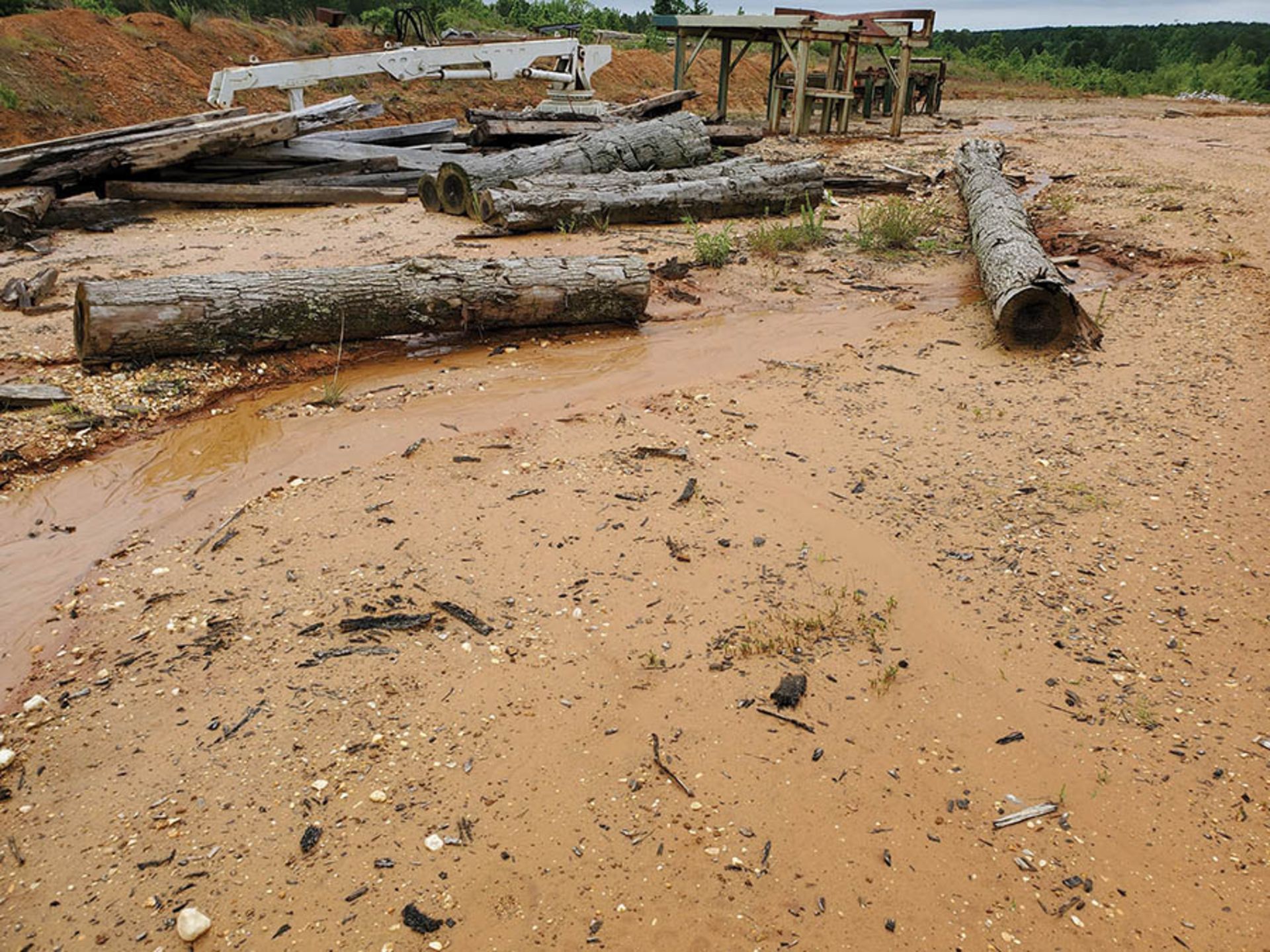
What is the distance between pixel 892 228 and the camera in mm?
9875

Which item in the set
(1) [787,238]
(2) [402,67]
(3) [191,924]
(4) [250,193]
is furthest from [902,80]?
(3) [191,924]

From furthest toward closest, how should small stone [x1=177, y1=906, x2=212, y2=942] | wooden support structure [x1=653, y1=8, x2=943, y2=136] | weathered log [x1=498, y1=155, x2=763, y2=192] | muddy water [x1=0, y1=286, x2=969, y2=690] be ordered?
wooden support structure [x1=653, y1=8, x2=943, y2=136] → weathered log [x1=498, y1=155, x2=763, y2=192] → muddy water [x1=0, y1=286, x2=969, y2=690] → small stone [x1=177, y1=906, x2=212, y2=942]

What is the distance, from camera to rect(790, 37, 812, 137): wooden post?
58.5ft

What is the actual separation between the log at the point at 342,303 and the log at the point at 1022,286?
9.96 feet

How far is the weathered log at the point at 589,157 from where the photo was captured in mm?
11086

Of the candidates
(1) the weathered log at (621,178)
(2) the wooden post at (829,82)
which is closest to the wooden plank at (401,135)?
(1) the weathered log at (621,178)

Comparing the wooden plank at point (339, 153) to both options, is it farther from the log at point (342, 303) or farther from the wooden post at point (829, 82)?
the wooden post at point (829, 82)

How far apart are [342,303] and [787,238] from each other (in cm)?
541

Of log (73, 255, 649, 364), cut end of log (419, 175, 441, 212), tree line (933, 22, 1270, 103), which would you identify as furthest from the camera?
tree line (933, 22, 1270, 103)

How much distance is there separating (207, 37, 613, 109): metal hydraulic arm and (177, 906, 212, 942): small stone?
1177 centimetres

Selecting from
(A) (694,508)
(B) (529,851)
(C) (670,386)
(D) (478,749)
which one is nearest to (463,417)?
(C) (670,386)

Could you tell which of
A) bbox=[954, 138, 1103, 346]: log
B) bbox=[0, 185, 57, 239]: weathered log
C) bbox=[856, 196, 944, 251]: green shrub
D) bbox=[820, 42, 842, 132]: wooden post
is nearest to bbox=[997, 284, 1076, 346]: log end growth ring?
bbox=[954, 138, 1103, 346]: log

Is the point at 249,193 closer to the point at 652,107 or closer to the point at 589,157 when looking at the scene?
the point at 589,157

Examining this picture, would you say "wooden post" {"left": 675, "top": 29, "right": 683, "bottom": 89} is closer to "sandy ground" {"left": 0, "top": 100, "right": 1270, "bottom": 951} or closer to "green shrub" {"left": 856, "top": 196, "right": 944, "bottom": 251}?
"green shrub" {"left": 856, "top": 196, "right": 944, "bottom": 251}
